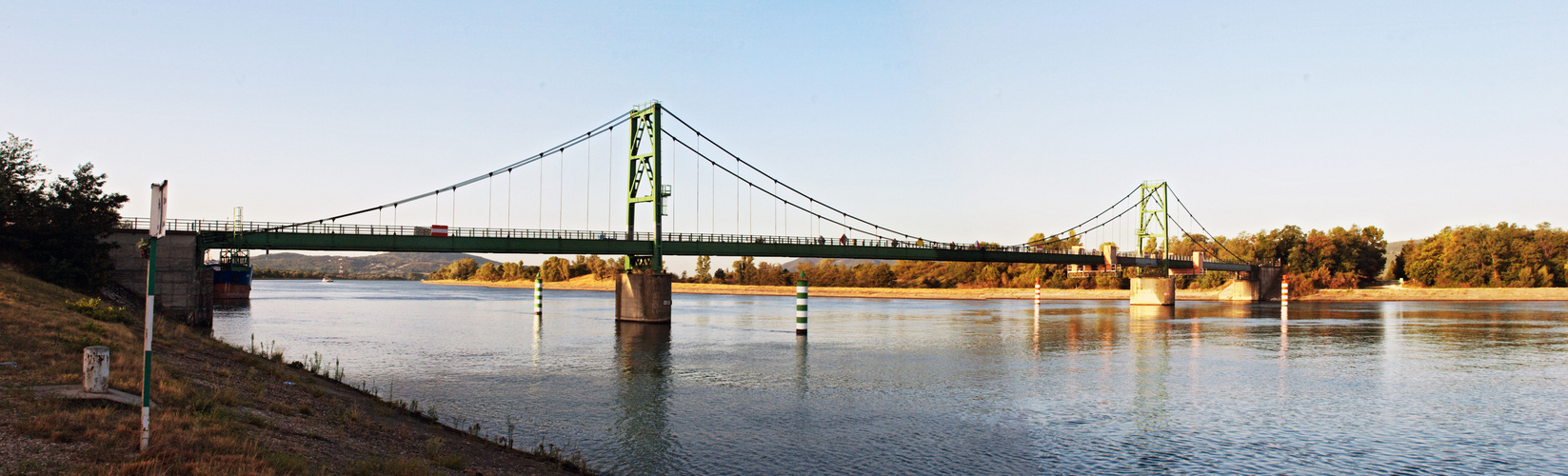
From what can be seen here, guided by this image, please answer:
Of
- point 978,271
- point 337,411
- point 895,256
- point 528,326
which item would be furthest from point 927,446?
point 978,271

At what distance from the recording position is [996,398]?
2484 cm

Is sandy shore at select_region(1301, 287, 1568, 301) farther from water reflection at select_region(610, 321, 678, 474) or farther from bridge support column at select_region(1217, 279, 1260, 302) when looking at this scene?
water reflection at select_region(610, 321, 678, 474)

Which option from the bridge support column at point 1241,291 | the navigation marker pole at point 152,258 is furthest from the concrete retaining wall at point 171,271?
the bridge support column at point 1241,291

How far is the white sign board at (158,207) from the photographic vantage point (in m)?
10.4

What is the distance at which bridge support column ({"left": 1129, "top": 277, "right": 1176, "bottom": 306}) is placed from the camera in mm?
109000

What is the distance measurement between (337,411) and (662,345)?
2655cm

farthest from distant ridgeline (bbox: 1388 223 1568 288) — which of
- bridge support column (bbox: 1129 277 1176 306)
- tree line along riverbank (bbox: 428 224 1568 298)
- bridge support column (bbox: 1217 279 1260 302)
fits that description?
bridge support column (bbox: 1129 277 1176 306)

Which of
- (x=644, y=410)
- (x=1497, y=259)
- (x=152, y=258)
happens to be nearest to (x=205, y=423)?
(x=152, y=258)

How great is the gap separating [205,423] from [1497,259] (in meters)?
161

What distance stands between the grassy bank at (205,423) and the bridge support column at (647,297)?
37.4 m

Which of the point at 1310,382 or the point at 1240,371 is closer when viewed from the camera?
the point at 1310,382

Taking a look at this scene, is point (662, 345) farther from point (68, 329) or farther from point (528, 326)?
point (68, 329)

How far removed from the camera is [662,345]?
44.0m

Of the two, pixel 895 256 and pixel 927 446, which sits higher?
pixel 895 256
